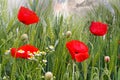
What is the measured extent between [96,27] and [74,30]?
128mm

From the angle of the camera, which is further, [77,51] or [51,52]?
[51,52]

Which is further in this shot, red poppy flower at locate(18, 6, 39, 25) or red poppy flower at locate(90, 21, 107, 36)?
red poppy flower at locate(90, 21, 107, 36)

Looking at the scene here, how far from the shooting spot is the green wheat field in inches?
33.2

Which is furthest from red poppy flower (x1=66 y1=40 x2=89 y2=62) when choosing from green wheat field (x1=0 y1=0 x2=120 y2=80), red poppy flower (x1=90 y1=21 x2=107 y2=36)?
red poppy flower (x1=90 y1=21 x2=107 y2=36)

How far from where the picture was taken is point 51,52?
94cm

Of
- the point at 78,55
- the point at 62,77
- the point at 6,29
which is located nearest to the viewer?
the point at 78,55

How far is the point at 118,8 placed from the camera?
4.56ft

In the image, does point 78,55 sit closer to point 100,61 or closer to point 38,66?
point 38,66

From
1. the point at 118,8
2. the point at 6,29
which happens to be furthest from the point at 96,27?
the point at 118,8

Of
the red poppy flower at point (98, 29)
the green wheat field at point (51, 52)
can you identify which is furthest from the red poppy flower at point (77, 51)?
the red poppy flower at point (98, 29)

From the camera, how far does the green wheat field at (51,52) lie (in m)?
0.84

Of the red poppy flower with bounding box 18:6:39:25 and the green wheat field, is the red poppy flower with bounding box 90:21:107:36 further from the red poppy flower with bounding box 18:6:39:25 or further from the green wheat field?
the red poppy flower with bounding box 18:6:39:25

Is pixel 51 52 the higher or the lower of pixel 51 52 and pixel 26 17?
the lower

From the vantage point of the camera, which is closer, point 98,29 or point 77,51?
point 77,51
